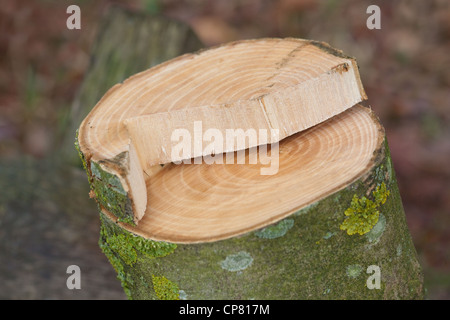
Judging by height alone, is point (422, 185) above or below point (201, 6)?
below

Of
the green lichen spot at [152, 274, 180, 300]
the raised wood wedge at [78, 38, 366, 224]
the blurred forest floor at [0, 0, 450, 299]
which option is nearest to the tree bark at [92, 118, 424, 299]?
the green lichen spot at [152, 274, 180, 300]

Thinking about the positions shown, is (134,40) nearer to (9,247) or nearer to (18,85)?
(9,247)

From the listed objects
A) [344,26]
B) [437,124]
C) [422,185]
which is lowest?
[422,185]

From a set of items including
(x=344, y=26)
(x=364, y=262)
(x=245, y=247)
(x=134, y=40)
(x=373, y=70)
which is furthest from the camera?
(x=344, y=26)

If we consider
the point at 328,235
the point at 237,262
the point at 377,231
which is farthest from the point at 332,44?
the point at 237,262

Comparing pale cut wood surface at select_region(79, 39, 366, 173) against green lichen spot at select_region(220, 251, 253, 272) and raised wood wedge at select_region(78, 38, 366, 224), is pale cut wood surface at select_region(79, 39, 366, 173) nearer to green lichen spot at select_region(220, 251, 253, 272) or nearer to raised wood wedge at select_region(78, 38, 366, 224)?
raised wood wedge at select_region(78, 38, 366, 224)

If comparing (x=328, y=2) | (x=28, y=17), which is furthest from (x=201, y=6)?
(x=28, y=17)

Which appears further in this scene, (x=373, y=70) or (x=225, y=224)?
(x=373, y=70)

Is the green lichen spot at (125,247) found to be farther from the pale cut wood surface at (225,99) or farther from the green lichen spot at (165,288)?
the pale cut wood surface at (225,99)
